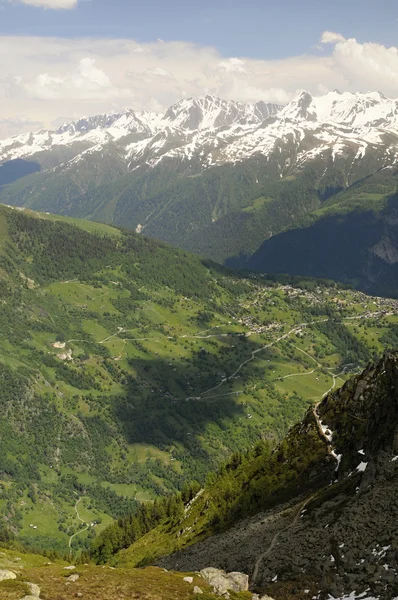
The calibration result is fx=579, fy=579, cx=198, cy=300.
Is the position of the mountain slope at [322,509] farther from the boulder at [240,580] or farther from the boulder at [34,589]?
the boulder at [34,589]

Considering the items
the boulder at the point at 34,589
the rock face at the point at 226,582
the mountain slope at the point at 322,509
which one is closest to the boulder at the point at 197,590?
the rock face at the point at 226,582

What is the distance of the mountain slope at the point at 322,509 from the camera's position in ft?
234

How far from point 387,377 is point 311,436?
26.8 metres

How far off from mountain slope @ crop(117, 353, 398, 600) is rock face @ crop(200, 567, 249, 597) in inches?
70.4

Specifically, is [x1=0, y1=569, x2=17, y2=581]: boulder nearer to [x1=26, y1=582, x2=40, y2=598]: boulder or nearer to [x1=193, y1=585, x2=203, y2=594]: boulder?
[x1=26, y1=582, x2=40, y2=598]: boulder

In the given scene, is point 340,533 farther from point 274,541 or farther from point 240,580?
point 274,541

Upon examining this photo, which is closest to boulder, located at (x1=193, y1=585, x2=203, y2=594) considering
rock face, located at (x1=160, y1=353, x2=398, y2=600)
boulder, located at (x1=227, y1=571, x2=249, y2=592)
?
rock face, located at (x1=160, y1=353, x2=398, y2=600)

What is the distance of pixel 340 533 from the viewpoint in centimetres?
7919

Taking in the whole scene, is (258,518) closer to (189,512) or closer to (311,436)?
(311,436)

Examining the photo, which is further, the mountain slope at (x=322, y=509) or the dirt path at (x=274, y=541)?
the dirt path at (x=274, y=541)

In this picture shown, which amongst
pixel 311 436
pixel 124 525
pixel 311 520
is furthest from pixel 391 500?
pixel 124 525

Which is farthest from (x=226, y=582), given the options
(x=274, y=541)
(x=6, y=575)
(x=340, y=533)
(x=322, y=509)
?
(x=6, y=575)

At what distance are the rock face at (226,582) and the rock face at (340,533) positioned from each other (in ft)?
0.91

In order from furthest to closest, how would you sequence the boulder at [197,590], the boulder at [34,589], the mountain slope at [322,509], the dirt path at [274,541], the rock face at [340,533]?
the dirt path at [274,541] → the boulder at [197,590] → the mountain slope at [322,509] → the rock face at [340,533] → the boulder at [34,589]
